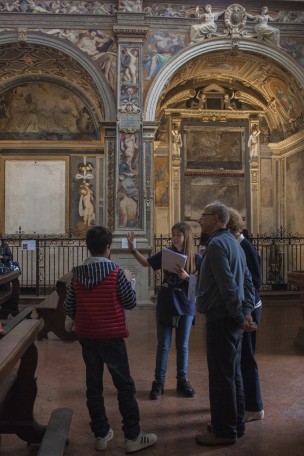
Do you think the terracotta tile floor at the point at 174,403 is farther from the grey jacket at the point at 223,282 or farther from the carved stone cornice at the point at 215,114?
the carved stone cornice at the point at 215,114

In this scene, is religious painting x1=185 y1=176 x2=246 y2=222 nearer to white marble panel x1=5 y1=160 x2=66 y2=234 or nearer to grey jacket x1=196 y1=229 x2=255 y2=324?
white marble panel x1=5 y1=160 x2=66 y2=234

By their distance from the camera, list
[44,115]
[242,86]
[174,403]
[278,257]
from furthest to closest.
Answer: [242,86]
[44,115]
[278,257]
[174,403]

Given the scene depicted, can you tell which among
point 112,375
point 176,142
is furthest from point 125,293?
point 176,142

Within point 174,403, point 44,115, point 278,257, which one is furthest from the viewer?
point 44,115

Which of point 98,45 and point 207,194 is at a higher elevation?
point 98,45

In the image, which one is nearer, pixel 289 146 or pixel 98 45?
pixel 98 45

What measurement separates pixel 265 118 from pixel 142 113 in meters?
5.53

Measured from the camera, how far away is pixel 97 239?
3.44m

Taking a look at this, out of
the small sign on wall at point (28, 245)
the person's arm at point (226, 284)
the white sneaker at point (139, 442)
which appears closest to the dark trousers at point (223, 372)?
the person's arm at point (226, 284)

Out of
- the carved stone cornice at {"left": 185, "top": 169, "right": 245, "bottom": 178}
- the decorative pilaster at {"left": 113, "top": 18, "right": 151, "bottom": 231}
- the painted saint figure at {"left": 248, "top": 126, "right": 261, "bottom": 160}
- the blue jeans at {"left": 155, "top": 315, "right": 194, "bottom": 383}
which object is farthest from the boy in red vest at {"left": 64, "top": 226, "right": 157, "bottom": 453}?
the painted saint figure at {"left": 248, "top": 126, "right": 261, "bottom": 160}

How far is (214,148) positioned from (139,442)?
1308 cm

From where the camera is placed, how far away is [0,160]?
14.7 metres

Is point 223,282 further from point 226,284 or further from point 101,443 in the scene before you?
point 101,443

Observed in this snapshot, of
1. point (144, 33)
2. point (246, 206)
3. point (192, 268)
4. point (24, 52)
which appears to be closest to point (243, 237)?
point (192, 268)
